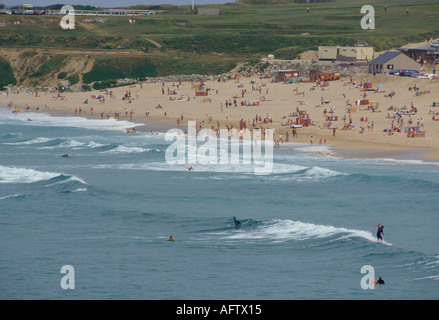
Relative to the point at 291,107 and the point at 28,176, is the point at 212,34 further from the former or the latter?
the point at 28,176

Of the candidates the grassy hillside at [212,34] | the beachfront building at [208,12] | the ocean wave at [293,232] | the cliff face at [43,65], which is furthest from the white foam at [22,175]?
the beachfront building at [208,12]

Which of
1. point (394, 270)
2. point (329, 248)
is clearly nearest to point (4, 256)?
point (329, 248)

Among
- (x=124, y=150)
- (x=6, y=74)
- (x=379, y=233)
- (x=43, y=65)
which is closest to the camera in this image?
(x=379, y=233)

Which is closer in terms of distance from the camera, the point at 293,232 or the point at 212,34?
the point at 293,232

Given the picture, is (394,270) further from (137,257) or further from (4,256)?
(4,256)

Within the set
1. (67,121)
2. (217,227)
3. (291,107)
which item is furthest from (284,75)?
(217,227)

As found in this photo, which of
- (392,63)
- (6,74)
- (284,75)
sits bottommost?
(284,75)
